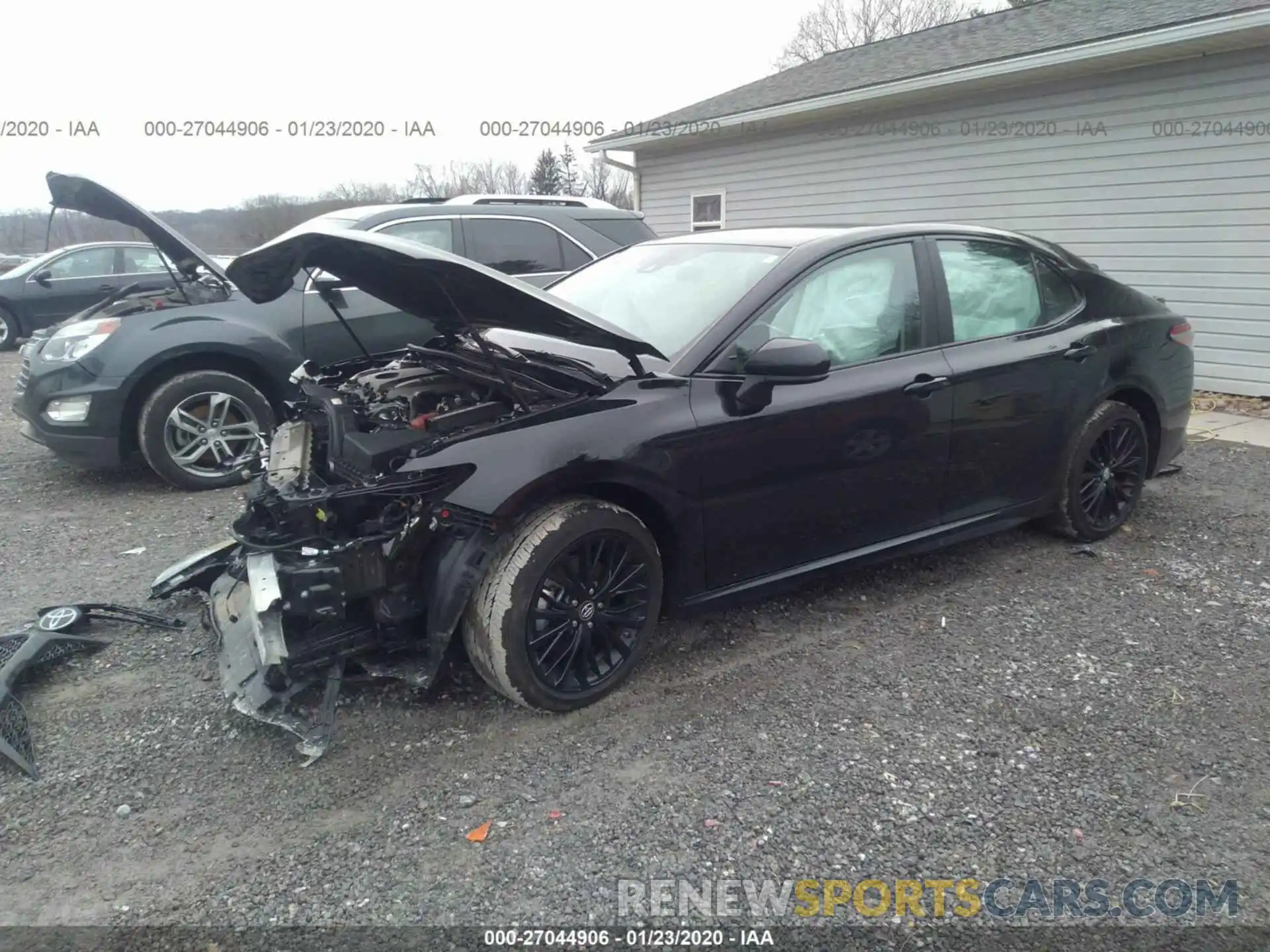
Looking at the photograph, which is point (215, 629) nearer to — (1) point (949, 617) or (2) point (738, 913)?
(2) point (738, 913)

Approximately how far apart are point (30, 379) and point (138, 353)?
0.71 meters

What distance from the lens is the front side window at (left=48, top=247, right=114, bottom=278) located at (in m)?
13.0

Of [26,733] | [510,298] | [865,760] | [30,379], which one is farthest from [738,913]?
[30,379]

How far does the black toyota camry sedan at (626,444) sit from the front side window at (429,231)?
240 centimetres

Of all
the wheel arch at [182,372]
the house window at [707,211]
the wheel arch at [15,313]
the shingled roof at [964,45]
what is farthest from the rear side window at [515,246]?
the wheel arch at [15,313]

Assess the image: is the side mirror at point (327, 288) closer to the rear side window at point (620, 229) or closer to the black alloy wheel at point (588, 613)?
the black alloy wheel at point (588, 613)

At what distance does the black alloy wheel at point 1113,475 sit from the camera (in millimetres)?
4473

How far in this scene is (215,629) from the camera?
3211 millimetres

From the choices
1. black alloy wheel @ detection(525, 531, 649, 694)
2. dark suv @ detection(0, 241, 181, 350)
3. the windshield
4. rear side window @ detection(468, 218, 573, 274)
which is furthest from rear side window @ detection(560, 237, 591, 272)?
dark suv @ detection(0, 241, 181, 350)

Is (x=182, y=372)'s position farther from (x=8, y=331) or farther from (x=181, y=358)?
(x=8, y=331)

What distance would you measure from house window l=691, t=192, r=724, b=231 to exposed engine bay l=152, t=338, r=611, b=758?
34.3ft

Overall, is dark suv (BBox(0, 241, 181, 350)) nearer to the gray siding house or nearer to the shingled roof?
the shingled roof

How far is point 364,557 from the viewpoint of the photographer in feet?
9.12

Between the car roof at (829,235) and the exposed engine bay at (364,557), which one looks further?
the car roof at (829,235)
